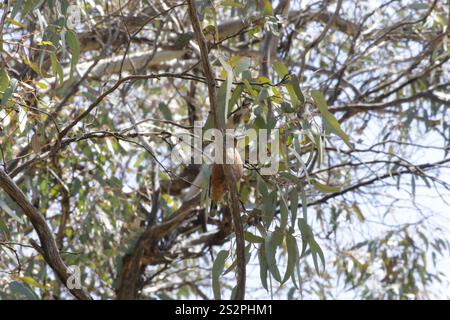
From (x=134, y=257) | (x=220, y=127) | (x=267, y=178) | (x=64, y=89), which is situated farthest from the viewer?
(x=64, y=89)

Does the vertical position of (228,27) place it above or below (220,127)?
above

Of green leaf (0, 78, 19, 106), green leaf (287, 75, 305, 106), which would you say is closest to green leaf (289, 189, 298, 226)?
green leaf (287, 75, 305, 106)

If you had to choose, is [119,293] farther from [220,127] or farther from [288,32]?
[220,127]

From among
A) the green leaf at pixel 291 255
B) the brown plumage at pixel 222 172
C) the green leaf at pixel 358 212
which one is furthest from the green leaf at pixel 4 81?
the green leaf at pixel 358 212

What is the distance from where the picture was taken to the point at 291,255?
237cm

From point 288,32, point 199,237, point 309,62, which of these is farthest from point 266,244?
point 309,62

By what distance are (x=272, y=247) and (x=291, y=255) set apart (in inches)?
2.4

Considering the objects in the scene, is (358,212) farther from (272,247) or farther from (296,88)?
(296,88)

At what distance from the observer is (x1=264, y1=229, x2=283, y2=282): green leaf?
2.30 metres

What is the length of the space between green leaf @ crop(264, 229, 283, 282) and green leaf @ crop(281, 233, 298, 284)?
0.03m

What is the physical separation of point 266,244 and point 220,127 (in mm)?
456

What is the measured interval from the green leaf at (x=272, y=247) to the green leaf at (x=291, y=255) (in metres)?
0.03

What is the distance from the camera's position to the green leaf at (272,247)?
2.30 meters

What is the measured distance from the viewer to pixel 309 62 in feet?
17.6
